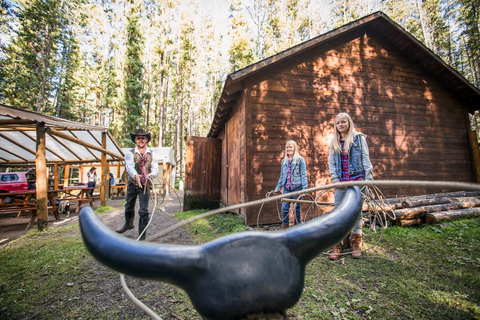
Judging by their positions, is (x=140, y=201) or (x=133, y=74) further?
(x=133, y=74)

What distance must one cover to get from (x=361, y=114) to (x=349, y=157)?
4.51 metres

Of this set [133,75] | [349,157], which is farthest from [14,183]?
[133,75]

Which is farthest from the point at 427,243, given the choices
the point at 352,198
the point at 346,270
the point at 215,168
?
the point at 215,168

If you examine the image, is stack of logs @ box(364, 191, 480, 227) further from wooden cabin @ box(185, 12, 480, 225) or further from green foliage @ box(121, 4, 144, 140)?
green foliage @ box(121, 4, 144, 140)

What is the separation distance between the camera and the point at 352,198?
1.98 ft

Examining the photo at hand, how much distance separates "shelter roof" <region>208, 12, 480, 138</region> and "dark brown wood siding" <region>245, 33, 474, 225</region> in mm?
212

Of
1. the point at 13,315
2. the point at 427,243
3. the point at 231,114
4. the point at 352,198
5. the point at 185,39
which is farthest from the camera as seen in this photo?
the point at 185,39

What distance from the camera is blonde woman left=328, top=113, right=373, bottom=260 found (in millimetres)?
3143

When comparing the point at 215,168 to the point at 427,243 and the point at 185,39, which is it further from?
the point at 185,39

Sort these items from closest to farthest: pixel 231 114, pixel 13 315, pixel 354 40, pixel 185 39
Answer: pixel 13 315 < pixel 354 40 < pixel 231 114 < pixel 185 39

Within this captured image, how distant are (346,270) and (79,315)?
134 inches

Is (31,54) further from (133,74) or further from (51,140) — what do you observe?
(51,140)

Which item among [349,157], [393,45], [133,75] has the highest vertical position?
[133,75]

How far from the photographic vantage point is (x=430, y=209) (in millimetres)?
5387
